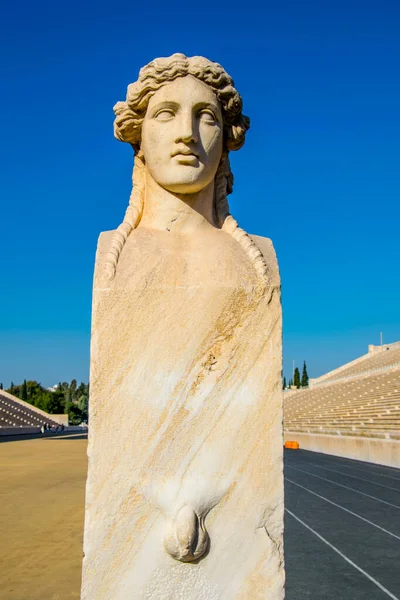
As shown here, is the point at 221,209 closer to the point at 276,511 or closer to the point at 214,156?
the point at 214,156

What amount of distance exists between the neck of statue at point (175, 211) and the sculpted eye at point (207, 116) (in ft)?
0.98

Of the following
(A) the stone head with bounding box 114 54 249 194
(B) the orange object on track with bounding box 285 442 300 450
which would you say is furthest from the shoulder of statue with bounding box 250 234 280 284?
(B) the orange object on track with bounding box 285 442 300 450

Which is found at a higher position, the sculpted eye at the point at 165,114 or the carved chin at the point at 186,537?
the sculpted eye at the point at 165,114

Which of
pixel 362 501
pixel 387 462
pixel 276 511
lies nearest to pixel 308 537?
pixel 362 501

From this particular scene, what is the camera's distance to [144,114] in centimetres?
283

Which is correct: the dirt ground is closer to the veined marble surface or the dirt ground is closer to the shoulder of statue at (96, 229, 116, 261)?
the veined marble surface

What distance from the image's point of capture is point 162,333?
8.14 ft

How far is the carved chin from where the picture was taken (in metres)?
2.26

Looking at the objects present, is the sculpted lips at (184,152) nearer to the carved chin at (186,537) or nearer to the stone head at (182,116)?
the stone head at (182,116)

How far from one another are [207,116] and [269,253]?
2.25 ft

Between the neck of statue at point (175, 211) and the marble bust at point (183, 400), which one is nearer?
the marble bust at point (183, 400)

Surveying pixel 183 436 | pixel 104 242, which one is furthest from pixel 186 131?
pixel 183 436

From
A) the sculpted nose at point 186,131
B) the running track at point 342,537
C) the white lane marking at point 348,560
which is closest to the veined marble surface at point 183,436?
the sculpted nose at point 186,131

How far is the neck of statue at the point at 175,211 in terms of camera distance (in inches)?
110
